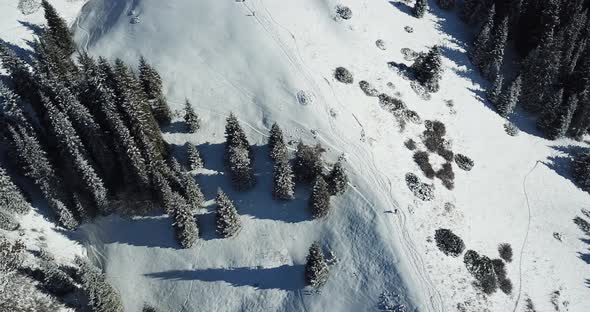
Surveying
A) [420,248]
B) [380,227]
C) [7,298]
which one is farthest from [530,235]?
[7,298]

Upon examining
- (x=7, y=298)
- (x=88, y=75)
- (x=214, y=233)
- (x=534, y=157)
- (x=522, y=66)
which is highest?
(x=522, y=66)

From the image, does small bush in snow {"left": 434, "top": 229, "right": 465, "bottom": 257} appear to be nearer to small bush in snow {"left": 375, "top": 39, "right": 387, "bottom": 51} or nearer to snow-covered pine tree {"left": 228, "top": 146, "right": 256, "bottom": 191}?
snow-covered pine tree {"left": 228, "top": 146, "right": 256, "bottom": 191}

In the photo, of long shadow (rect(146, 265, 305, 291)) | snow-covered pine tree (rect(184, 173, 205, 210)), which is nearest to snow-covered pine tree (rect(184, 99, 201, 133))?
snow-covered pine tree (rect(184, 173, 205, 210))

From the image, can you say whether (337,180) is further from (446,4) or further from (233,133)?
(446,4)

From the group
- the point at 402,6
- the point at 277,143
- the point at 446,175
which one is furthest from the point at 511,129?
the point at 277,143

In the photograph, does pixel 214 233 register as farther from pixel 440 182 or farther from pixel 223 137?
pixel 440 182

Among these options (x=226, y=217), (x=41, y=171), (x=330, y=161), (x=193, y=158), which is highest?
(x=330, y=161)

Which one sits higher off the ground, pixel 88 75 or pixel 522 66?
pixel 522 66

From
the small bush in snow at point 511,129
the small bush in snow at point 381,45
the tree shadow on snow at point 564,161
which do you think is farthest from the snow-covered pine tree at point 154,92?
the tree shadow on snow at point 564,161

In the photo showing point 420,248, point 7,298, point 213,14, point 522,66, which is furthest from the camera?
point 522,66
